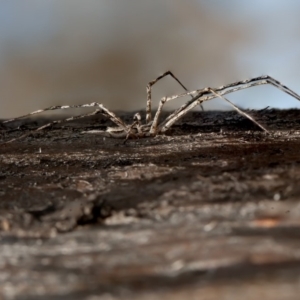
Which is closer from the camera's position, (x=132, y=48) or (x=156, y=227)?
(x=156, y=227)

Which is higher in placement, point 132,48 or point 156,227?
point 132,48

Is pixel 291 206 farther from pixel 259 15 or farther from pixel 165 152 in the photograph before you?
pixel 259 15

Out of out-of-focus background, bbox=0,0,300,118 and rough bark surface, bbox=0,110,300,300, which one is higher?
out-of-focus background, bbox=0,0,300,118

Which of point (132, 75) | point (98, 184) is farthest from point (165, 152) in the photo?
point (132, 75)

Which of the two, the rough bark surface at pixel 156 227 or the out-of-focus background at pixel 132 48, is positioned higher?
the out-of-focus background at pixel 132 48

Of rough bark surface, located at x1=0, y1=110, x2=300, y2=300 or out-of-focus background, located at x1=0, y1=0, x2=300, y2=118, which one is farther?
out-of-focus background, located at x1=0, y1=0, x2=300, y2=118
